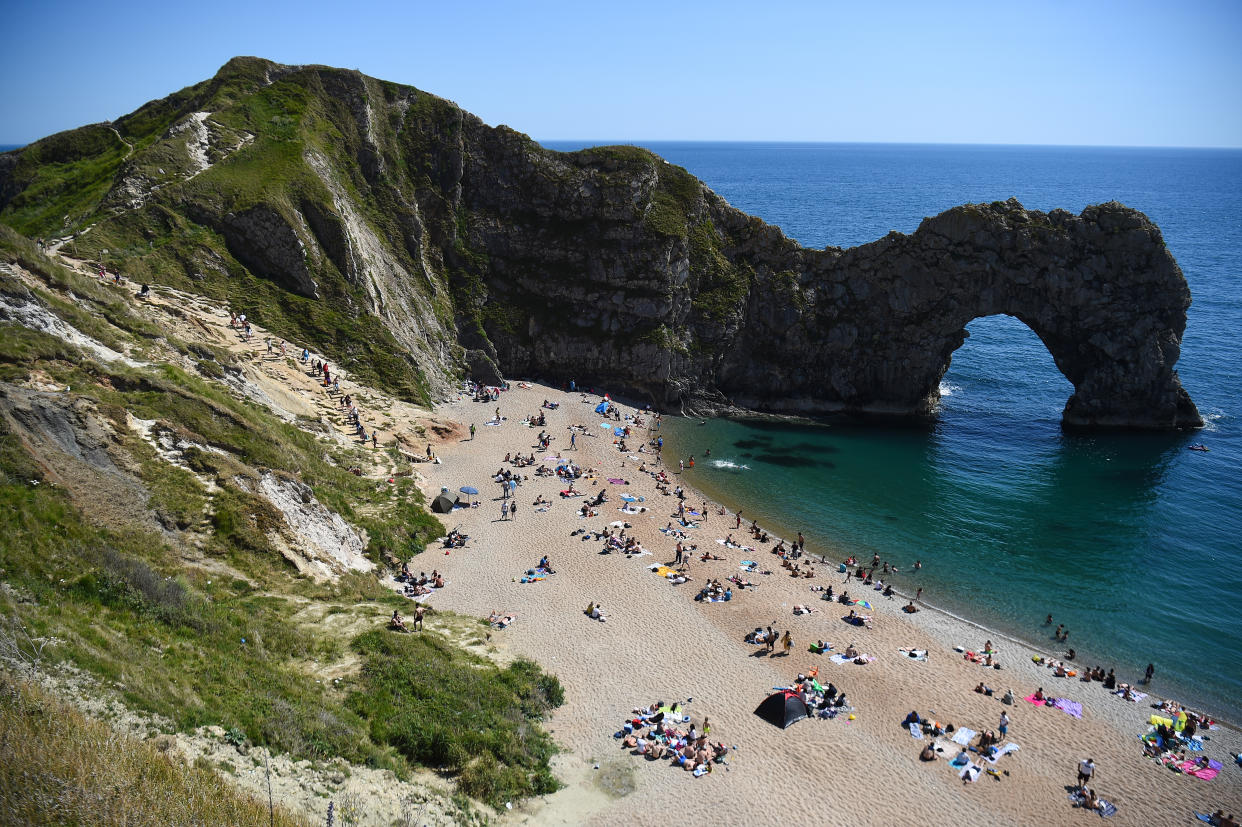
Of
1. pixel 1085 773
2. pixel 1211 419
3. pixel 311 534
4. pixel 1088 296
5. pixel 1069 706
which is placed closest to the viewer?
pixel 1085 773

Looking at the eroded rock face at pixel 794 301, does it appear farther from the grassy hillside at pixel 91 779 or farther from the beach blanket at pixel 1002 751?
the grassy hillside at pixel 91 779

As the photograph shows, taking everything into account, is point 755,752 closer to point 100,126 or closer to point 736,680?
point 736,680

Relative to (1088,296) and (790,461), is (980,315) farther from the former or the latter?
(790,461)

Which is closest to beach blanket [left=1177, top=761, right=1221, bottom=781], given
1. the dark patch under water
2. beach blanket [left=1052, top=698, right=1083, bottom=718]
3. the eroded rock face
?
beach blanket [left=1052, top=698, right=1083, bottom=718]

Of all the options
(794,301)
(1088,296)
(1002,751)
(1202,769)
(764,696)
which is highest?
(1088,296)

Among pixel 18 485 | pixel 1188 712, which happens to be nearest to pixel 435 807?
pixel 18 485

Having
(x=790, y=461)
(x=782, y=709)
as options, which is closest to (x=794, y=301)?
(x=790, y=461)

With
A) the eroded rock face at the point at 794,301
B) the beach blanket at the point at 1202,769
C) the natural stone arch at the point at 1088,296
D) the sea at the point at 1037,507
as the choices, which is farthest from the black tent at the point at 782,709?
the natural stone arch at the point at 1088,296

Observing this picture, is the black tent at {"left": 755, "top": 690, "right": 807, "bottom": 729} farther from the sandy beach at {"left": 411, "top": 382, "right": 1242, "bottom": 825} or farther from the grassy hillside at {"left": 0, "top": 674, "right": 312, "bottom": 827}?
the grassy hillside at {"left": 0, "top": 674, "right": 312, "bottom": 827}
